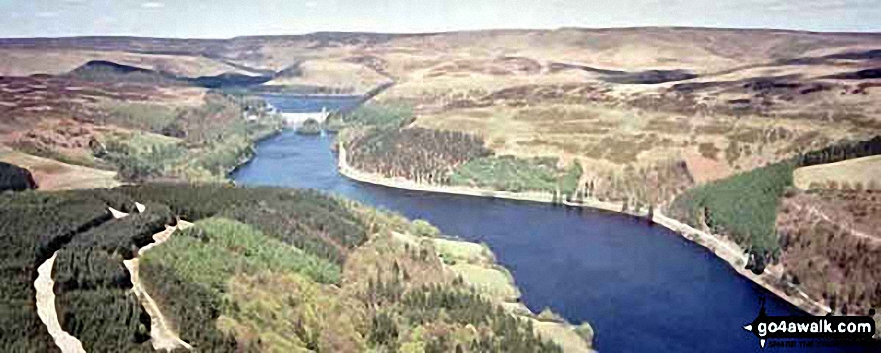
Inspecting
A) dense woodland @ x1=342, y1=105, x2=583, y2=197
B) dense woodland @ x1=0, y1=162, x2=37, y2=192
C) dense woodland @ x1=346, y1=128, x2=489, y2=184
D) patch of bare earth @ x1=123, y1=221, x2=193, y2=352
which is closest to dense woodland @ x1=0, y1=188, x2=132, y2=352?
patch of bare earth @ x1=123, y1=221, x2=193, y2=352

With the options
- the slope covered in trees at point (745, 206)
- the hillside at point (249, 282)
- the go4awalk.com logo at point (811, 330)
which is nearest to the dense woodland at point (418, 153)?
the slope covered in trees at point (745, 206)

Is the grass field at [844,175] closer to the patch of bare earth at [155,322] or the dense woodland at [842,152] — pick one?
the dense woodland at [842,152]

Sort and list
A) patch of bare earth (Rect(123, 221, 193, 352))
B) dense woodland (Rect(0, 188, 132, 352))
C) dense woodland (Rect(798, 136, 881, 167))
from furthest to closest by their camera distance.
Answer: dense woodland (Rect(798, 136, 881, 167)), patch of bare earth (Rect(123, 221, 193, 352)), dense woodland (Rect(0, 188, 132, 352))

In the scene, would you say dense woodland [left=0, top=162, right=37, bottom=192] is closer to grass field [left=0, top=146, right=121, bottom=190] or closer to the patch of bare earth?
grass field [left=0, top=146, right=121, bottom=190]

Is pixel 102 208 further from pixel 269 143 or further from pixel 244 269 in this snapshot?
pixel 269 143

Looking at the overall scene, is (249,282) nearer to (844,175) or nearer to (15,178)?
(15,178)

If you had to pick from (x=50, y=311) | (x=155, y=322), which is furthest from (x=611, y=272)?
(x=50, y=311)

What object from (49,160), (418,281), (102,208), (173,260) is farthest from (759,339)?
(49,160)
